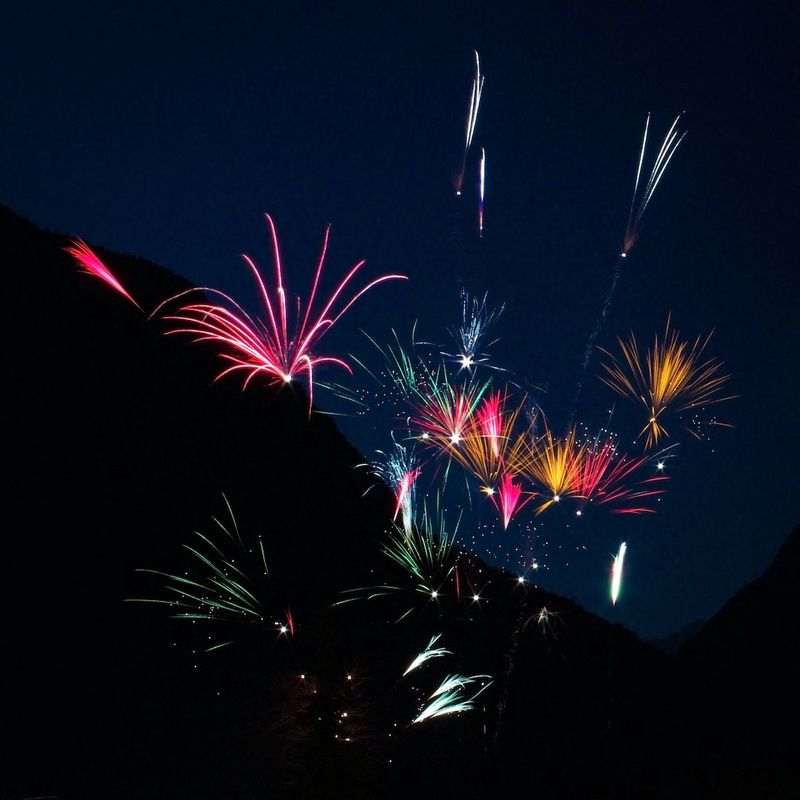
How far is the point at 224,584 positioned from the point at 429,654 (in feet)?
14.7

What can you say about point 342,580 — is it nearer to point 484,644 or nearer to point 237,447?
point 484,644

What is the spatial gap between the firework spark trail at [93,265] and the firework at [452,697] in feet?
43.5

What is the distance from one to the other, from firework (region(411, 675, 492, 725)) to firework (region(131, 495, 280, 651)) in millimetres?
2979

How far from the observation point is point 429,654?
554 inches

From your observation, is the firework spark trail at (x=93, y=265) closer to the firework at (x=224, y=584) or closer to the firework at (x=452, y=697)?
the firework at (x=224, y=584)

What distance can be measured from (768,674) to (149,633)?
66.9ft

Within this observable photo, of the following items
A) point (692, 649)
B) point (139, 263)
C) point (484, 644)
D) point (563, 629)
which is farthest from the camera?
point (692, 649)

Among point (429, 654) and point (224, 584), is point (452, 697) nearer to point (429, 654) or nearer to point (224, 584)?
point (429, 654)

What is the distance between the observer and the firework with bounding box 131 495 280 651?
43.1ft

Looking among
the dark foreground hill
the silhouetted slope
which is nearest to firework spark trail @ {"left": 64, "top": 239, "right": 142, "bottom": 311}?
the dark foreground hill

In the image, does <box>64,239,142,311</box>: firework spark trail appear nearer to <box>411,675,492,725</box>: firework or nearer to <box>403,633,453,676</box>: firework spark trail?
<box>403,633,453,676</box>: firework spark trail

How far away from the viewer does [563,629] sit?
56.3 feet

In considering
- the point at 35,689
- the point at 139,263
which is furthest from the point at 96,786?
the point at 139,263

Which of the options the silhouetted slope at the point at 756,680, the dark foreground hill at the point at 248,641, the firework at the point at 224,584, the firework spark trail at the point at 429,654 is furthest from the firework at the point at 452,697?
the silhouetted slope at the point at 756,680
